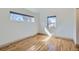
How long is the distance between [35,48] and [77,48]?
668mm

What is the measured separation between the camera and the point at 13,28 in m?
1.92

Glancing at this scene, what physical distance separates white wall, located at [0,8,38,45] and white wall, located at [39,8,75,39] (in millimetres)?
135

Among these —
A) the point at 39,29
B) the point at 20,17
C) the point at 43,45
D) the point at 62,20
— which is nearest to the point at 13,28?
the point at 20,17

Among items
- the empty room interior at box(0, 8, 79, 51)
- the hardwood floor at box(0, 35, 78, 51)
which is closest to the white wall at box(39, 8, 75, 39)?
the empty room interior at box(0, 8, 79, 51)

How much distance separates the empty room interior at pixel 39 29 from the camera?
1.86 metres

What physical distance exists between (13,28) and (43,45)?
0.57 m

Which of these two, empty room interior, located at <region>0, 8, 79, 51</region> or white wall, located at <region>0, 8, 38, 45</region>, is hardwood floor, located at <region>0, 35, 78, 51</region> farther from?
white wall, located at <region>0, 8, 38, 45</region>

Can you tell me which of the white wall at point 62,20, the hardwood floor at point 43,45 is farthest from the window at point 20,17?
the hardwood floor at point 43,45

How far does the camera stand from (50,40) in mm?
1898

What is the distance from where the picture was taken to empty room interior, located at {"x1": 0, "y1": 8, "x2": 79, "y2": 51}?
1855mm

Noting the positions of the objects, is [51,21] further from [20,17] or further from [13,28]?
[13,28]

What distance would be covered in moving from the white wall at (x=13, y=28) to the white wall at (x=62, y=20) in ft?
0.44

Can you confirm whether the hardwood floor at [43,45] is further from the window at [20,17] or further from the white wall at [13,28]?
the window at [20,17]
